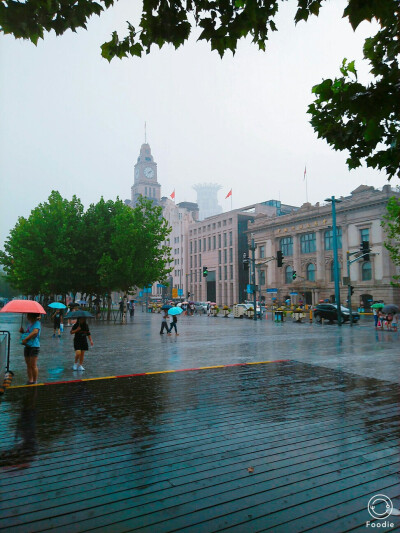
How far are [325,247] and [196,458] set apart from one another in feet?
191

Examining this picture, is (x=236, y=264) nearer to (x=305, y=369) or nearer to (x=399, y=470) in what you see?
(x=305, y=369)

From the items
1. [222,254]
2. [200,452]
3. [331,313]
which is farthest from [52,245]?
[222,254]

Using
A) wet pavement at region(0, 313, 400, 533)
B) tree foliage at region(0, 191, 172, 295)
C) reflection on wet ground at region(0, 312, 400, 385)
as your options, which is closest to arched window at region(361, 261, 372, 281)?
tree foliage at region(0, 191, 172, 295)

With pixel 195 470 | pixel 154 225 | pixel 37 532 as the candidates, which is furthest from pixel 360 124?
pixel 154 225

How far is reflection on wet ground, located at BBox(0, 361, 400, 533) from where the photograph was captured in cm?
353

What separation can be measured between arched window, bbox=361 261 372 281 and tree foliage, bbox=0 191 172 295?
1165 inches

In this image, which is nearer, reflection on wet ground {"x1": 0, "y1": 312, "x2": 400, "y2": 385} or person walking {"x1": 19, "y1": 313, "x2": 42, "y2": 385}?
person walking {"x1": 19, "y1": 313, "x2": 42, "y2": 385}

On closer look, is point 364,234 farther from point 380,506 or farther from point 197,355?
point 380,506

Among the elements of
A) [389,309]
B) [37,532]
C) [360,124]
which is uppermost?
[360,124]

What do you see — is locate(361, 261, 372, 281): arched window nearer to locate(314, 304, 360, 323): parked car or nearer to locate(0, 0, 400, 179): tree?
locate(314, 304, 360, 323): parked car

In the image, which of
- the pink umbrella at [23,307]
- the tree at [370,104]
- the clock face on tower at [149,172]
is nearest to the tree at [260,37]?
the tree at [370,104]

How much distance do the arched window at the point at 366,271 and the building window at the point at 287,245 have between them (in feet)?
48.0

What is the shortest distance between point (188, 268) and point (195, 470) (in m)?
96.3

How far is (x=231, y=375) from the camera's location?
390 inches
